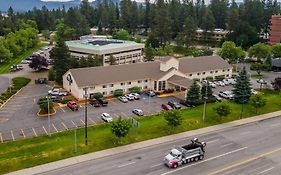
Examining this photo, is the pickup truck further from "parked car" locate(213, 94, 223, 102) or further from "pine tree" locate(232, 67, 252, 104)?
"parked car" locate(213, 94, 223, 102)

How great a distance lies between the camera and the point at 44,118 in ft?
182

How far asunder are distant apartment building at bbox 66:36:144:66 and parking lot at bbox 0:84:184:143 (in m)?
28.2

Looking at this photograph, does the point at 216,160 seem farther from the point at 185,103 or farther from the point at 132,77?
the point at 132,77

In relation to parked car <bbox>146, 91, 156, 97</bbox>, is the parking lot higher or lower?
lower

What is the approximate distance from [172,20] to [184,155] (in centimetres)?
10830

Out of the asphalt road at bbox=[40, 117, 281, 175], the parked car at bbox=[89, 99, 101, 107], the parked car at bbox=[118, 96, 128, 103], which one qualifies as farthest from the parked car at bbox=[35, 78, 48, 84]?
the asphalt road at bbox=[40, 117, 281, 175]

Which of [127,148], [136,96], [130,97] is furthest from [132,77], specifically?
[127,148]

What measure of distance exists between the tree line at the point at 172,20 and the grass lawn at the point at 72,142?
68.9 metres

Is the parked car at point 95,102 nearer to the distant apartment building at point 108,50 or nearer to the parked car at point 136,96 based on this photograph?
the parked car at point 136,96

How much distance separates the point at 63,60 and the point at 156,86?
22524 mm

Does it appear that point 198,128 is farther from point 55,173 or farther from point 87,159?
point 55,173

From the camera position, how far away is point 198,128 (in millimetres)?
52656

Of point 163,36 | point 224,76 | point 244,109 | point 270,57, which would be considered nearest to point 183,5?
point 163,36

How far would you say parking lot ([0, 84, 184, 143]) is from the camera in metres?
50.2
